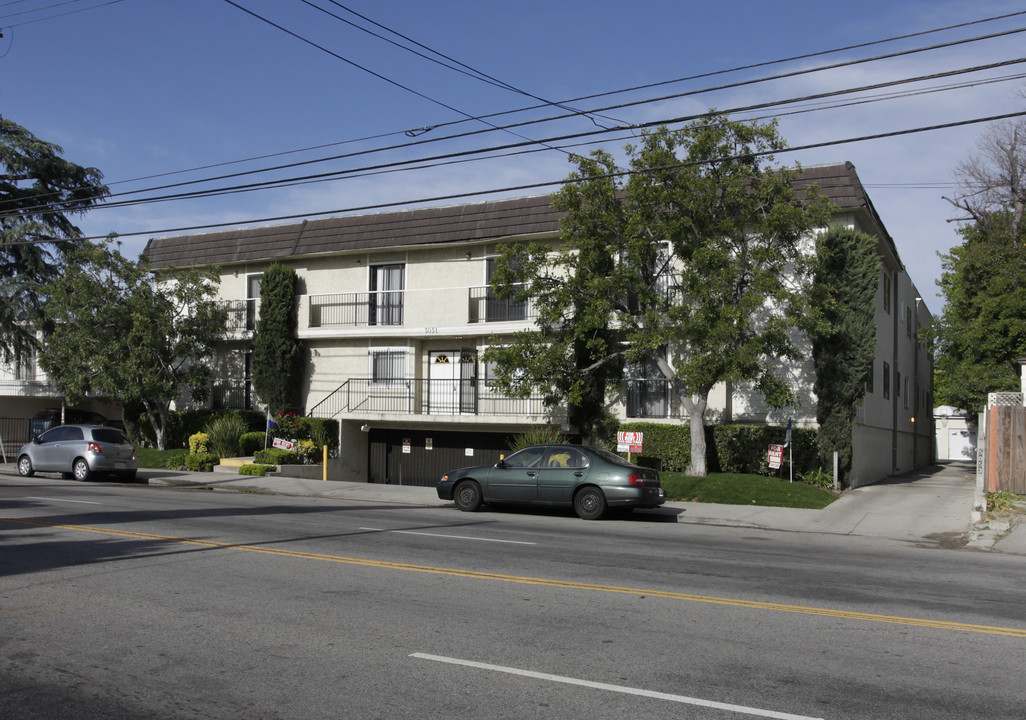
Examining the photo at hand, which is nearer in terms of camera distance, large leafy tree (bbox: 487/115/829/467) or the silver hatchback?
large leafy tree (bbox: 487/115/829/467)

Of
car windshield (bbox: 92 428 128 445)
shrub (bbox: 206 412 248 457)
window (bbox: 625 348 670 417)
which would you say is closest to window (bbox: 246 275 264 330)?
shrub (bbox: 206 412 248 457)

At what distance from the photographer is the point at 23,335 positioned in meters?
34.1

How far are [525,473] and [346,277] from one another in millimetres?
14739

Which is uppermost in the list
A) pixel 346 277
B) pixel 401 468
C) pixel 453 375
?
pixel 346 277

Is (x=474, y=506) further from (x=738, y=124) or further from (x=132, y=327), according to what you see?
(x=132, y=327)

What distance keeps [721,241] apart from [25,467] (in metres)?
20.0

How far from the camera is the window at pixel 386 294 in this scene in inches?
1126

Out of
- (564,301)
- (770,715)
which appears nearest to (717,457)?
(564,301)

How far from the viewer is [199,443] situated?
2722cm

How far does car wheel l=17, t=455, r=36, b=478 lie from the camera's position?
2458 centimetres

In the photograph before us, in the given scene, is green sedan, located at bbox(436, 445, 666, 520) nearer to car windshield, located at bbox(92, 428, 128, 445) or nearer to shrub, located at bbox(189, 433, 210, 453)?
car windshield, located at bbox(92, 428, 128, 445)

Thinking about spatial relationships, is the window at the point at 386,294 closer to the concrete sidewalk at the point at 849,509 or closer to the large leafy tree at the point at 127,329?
the large leafy tree at the point at 127,329

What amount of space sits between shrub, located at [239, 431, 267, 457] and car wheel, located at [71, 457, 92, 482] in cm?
496

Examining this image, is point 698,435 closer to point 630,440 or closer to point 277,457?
point 630,440
